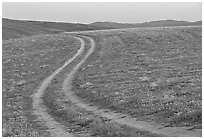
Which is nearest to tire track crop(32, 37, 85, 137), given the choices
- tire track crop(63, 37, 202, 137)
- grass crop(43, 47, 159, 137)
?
grass crop(43, 47, 159, 137)

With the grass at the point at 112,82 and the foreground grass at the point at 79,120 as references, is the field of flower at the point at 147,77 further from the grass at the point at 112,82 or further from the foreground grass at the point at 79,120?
the foreground grass at the point at 79,120

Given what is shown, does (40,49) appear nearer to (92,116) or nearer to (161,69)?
(161,69)

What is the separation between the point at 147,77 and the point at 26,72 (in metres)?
20.0

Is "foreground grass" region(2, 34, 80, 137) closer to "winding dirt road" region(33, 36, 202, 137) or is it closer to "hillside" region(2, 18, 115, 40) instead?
"winding dirt road" region(33, 36, 202, 137)

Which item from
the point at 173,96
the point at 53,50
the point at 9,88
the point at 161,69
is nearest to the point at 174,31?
the point at 53,50

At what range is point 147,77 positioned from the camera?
43562mm

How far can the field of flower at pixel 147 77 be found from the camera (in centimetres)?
2648

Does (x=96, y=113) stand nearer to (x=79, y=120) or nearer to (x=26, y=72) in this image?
(x=79, y=120)

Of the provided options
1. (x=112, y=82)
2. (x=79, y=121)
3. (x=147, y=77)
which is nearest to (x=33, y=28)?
(x=147, y=77)

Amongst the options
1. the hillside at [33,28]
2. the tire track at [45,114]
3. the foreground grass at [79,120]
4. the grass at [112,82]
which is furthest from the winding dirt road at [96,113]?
the hillside at [33,28]

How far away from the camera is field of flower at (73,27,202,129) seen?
86.9 feet

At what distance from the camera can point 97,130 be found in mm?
23125

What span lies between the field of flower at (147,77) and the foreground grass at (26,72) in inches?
206

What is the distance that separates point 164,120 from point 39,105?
1305cm
